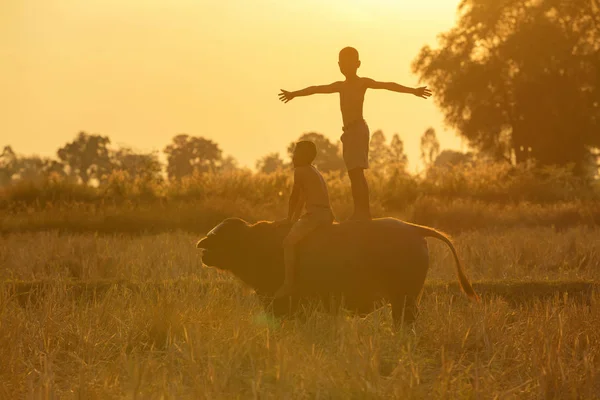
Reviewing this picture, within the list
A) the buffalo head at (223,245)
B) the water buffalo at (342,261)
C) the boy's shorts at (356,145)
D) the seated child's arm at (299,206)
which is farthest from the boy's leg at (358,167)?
the buffalo head at (223,245)

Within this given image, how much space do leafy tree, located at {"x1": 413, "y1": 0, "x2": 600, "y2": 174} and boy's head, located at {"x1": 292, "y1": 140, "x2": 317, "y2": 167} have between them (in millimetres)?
32015

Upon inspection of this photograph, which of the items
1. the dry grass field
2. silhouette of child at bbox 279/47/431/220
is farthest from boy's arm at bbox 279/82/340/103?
the dry grass field

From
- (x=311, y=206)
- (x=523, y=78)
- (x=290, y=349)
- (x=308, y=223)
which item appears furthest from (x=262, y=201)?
(x=523, y=78)

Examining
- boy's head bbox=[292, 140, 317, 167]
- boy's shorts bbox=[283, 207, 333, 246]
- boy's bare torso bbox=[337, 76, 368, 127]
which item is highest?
boy's bare torso bbox=[337, 76, 368, 127]

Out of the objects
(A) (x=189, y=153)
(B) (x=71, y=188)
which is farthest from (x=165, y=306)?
(A) (x=189, y=153)

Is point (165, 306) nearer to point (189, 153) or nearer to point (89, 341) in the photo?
point (89, 341)

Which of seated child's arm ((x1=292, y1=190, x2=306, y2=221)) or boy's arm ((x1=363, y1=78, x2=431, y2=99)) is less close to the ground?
boy's arm ((x1=363, y1=78, x2=431, y2=99))

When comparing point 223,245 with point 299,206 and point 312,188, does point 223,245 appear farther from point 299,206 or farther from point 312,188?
point 312,188

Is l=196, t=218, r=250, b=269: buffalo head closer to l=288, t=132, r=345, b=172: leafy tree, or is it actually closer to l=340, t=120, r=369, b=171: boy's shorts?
l=340, t=120, r=369, b=171: boy's shorts

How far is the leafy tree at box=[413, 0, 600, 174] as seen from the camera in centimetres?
3688

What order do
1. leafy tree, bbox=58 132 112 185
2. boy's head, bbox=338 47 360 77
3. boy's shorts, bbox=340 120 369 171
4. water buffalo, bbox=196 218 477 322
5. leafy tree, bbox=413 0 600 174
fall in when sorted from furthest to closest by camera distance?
leafy tree, bbox=58 132 112 185, leafy tree, bbox=413 0 600 174, boy's head, bbox=338 47 360 77, boy's shorts, bbox=340 120 369 171, water buffalo, bbox=196 218 477 322

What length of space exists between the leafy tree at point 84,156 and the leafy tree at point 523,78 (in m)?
63.7

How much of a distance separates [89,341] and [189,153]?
93.5 metres

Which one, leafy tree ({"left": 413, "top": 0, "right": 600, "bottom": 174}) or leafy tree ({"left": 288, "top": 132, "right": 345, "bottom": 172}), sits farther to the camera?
leafy tree ({"left": 288, "top": 132, "right": 345, "bottom": 172})
